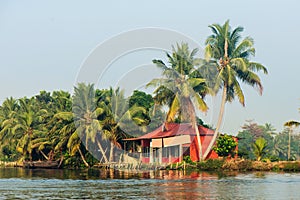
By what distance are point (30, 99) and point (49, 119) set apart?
1426 centimetres

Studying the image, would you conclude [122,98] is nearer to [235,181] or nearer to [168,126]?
[168,126]

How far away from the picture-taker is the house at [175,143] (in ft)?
136

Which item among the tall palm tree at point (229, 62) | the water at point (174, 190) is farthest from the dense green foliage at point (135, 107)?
the water at point (174, 190)

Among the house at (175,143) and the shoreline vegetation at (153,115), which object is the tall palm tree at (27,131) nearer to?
the shoreline vegetation at (153,115)

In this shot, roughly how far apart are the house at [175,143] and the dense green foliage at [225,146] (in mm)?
1560

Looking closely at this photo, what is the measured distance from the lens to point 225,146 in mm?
39594

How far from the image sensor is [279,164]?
1412 inches

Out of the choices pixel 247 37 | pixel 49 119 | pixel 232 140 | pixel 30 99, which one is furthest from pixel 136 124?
pixel 30 99

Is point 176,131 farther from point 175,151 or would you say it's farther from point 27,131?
point 27,131

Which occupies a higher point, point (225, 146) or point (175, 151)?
point (225, 146)

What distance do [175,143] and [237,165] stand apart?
19.7ft

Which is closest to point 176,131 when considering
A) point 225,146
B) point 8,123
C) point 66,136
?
point 225,146

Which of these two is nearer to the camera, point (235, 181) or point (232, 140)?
point (235, 181)

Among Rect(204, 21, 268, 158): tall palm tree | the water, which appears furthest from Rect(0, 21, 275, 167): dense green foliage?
the water
